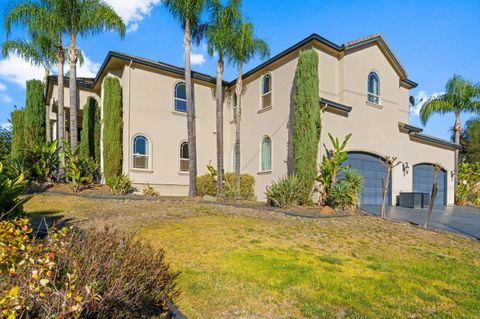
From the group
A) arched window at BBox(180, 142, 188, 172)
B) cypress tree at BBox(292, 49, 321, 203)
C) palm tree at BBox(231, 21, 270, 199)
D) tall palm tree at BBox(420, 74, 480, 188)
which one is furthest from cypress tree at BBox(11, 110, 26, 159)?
tall palm tree at BBox(420, 74, 480, 188)

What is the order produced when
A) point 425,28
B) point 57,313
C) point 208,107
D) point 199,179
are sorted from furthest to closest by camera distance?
point 208,107, point 199,179, point 425,28, point 57,313

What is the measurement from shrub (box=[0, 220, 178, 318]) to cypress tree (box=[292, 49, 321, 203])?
9.36 meters

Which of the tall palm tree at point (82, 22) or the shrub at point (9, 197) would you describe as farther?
the tall palm tree at point (82, 22)

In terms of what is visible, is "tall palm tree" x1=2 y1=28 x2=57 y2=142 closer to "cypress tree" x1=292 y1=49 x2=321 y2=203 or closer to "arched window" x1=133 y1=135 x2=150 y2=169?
"arched window" x1=133 y1=135 x2=150 y2=169

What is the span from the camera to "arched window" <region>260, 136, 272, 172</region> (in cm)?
1591

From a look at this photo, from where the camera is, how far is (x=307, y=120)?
42.8 feet

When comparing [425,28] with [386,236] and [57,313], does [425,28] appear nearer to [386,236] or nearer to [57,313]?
[386,236]

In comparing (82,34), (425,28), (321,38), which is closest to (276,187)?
(321,38)

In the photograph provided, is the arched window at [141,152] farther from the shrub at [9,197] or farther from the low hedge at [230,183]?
the shrub at [9,197]

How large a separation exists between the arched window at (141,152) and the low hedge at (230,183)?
3.04 m

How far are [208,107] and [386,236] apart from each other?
12.7 meters

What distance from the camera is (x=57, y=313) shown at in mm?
2602

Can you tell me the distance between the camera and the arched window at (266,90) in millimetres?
16172

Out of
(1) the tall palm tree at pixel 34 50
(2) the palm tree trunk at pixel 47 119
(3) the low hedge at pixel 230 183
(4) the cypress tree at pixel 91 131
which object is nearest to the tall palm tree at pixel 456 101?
(3) the low hedge at pixel 230 183
